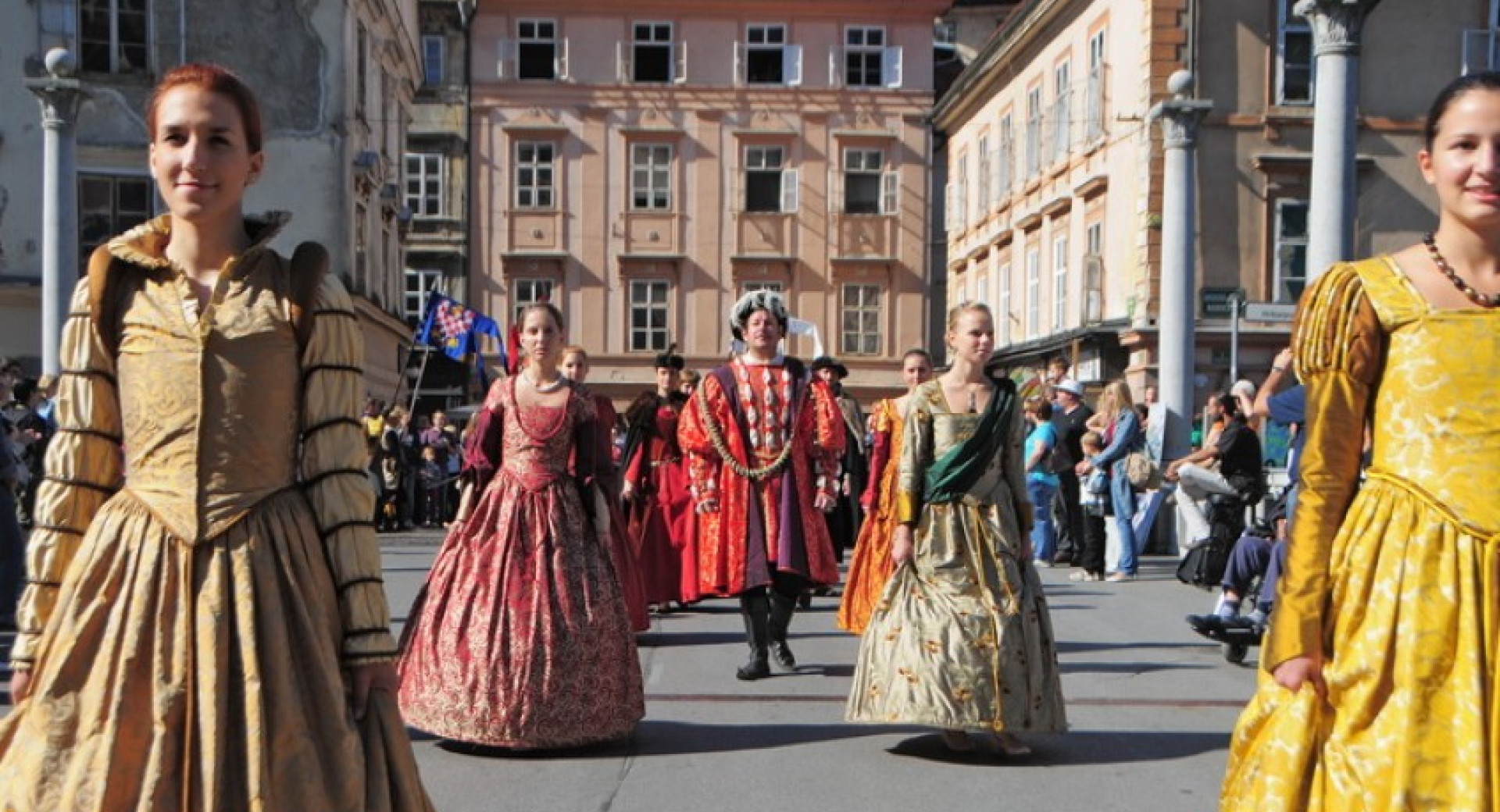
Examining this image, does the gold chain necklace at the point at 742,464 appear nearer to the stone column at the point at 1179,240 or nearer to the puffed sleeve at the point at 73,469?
the puffed sleeve at the point at 73,469

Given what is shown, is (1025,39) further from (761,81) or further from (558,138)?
(558,138)

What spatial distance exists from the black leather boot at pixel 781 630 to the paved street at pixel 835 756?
13 cm

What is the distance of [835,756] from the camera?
753 cm

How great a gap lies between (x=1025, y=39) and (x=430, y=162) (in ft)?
56.2

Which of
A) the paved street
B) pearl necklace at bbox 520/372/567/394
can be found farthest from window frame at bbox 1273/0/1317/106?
pearl necklace at bbox 520/372/567/394

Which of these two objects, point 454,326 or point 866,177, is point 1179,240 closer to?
point 454,326

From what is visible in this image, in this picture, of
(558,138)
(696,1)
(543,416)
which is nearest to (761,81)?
(696,1)

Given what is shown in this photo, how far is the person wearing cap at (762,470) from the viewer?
9.55 meters

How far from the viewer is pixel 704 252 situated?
48500 millimetres

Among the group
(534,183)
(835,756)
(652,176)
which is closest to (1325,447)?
(835,756)

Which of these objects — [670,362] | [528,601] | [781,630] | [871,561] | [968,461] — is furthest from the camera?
[670,362]

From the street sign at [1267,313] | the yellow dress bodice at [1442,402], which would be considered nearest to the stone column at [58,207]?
the yellow dress bodice at [1442,402]

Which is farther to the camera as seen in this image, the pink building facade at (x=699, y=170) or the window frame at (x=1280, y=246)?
the pink building facade at (x=699, y=170)

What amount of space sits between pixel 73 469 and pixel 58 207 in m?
17.6
